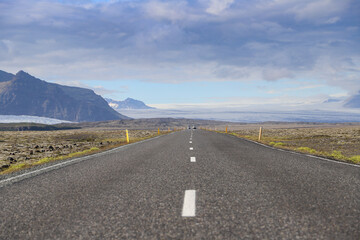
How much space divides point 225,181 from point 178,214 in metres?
2.68

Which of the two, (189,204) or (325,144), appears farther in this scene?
(325,144)

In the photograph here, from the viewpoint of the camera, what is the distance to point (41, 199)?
566 cm

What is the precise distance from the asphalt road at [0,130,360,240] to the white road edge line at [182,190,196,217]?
0.05 feet

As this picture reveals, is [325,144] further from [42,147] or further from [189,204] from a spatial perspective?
[42,147]

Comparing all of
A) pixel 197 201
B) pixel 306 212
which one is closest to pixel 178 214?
pixel 197 201

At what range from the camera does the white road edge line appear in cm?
451

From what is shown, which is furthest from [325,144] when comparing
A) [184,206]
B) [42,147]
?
[42,147]

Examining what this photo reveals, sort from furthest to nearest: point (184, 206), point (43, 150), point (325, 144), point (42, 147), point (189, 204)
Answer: point (42, 147) → point (325, 144) → point (43, 150) → point (189, 204) → point (184, 206)

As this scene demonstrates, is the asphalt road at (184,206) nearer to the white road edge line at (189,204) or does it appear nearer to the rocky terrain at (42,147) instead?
the white road edge line at (189,204)

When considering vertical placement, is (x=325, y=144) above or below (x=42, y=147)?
above

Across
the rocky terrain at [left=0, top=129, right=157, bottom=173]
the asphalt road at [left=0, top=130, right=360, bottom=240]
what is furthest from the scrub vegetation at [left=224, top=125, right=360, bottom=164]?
the rocky terrain at [left=0, top=129, right=157, bottom=173]

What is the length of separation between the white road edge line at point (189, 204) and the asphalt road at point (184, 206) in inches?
0.6

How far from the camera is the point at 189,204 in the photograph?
5.00 meters

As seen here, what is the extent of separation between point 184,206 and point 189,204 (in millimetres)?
132
